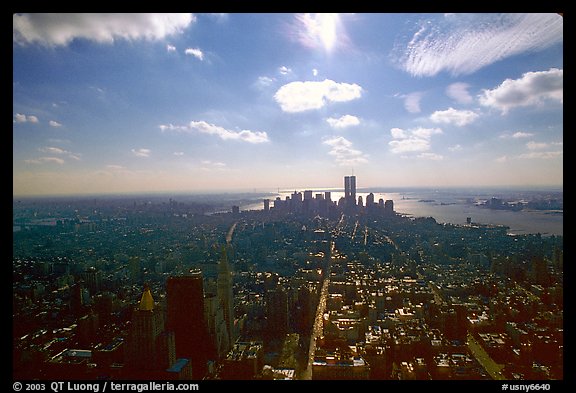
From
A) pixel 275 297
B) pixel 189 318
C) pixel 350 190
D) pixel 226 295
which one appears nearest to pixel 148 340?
pixel 189 318

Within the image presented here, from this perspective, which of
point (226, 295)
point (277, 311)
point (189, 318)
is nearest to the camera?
point (189, 318)

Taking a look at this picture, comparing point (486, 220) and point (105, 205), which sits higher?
point (105, 205)

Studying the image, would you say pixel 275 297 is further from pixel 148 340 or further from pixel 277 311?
pixel 148 340

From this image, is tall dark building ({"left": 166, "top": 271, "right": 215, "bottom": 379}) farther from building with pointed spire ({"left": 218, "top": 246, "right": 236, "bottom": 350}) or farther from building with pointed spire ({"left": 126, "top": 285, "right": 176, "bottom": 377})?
building with pointed spire ({"left": 218, "top": 246, "right": 236, "bottom": 350})

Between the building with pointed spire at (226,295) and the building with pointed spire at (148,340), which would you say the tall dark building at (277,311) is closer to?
the building with pointed spire at (226,295)
